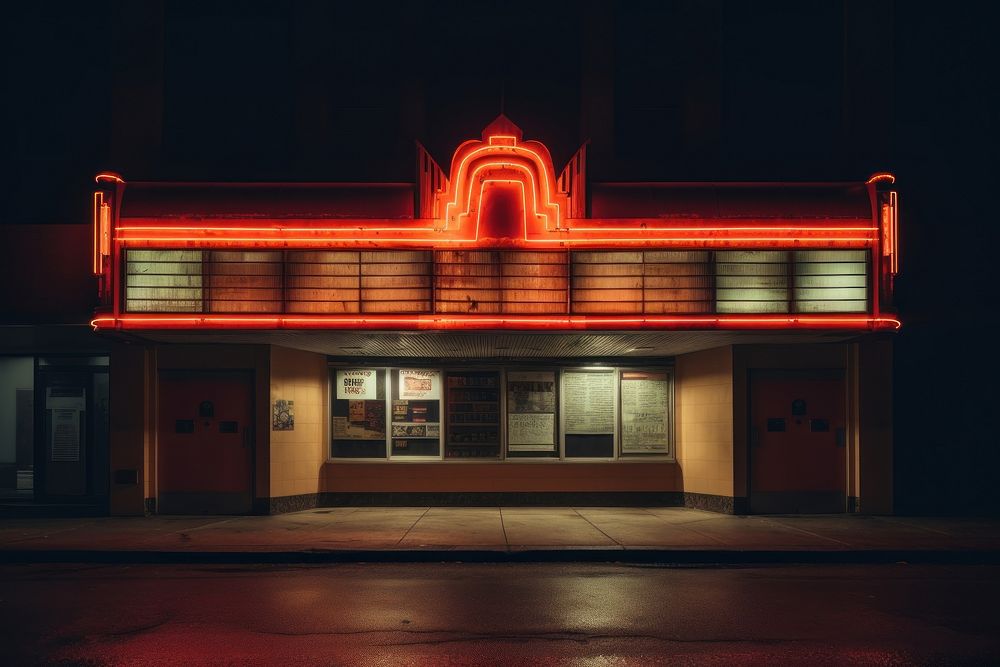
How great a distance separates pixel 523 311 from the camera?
12.1 meters

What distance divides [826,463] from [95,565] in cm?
1212

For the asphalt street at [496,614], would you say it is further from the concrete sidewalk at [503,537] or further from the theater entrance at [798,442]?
the theater entrance at [798,442]

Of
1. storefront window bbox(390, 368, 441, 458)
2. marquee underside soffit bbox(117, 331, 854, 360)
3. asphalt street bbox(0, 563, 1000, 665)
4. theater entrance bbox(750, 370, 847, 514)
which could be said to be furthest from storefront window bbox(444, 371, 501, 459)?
asphalt street bbox(0, 563, 1000, 665)

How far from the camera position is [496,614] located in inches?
296

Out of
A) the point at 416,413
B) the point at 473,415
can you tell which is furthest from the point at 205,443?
the point at 473,415

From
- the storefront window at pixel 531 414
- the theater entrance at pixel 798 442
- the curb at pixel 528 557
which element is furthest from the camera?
the storefront window at pixel 531 414

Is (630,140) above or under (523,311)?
above

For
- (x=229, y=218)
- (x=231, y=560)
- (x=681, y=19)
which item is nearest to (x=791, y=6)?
(x=681, y=19)

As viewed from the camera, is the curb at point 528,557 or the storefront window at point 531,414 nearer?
the curb at point 528,557

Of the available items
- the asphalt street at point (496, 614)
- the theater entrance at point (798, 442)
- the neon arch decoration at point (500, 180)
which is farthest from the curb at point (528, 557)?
the neon arch decoration at point (500, 180)

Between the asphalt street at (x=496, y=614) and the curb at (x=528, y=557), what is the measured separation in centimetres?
27

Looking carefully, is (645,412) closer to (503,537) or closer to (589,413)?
(589,413)

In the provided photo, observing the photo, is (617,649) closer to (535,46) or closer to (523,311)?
(523,311)

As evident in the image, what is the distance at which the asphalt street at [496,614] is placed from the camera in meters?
6.26
